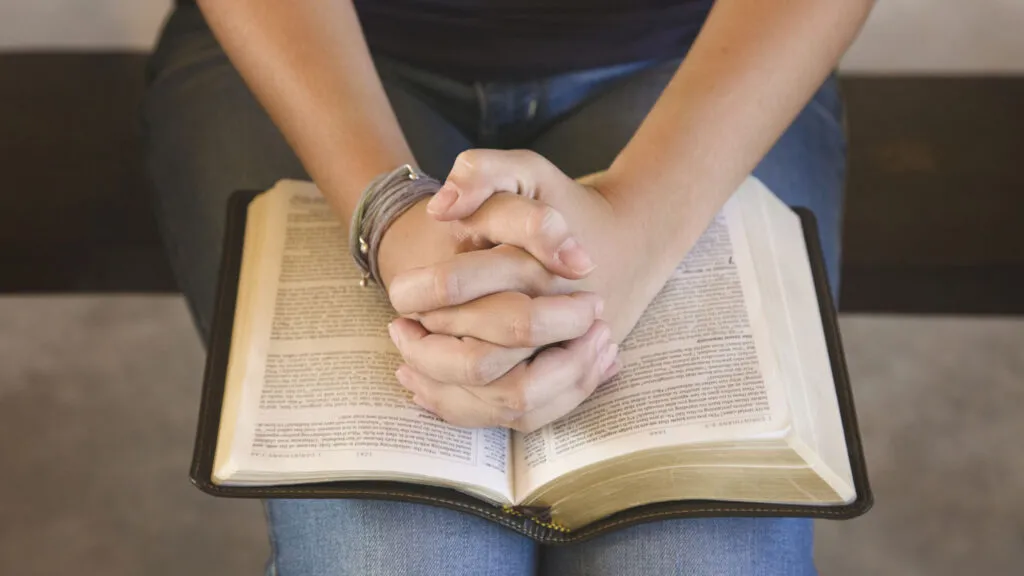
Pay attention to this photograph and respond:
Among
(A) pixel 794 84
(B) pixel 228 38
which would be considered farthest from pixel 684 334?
(B) pixel 228 38

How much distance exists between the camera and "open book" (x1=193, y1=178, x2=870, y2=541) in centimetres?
60

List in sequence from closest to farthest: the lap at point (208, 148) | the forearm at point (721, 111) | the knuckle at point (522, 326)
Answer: the knuckle at point (522, 326) < the forearm at point (721, 111) < the lap at point (208, 148)

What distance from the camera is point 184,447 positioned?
133 centimetres

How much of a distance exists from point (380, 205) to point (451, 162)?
0.19 meters

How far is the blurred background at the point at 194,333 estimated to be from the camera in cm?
122

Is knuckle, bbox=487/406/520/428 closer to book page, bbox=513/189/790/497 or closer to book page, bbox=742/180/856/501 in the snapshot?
book page, bbox=513/189/790/497

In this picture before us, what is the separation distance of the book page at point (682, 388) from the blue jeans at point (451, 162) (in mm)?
94

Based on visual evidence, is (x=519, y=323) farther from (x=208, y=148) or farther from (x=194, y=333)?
(x=194, y=333)

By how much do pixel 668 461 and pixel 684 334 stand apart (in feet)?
0.33

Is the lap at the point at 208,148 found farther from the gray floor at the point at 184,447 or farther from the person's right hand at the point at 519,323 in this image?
the gray floor at the point at 184,447

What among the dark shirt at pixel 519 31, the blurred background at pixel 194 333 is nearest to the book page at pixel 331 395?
the dark shirt at pixel 519 31

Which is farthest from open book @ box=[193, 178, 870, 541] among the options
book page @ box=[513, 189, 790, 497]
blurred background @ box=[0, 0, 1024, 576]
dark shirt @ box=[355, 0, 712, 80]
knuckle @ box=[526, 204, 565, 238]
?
blurred background @ box=[0, 0, 1024, 576]

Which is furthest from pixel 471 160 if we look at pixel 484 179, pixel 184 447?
pixel 184 447

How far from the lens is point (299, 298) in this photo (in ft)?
2.31
